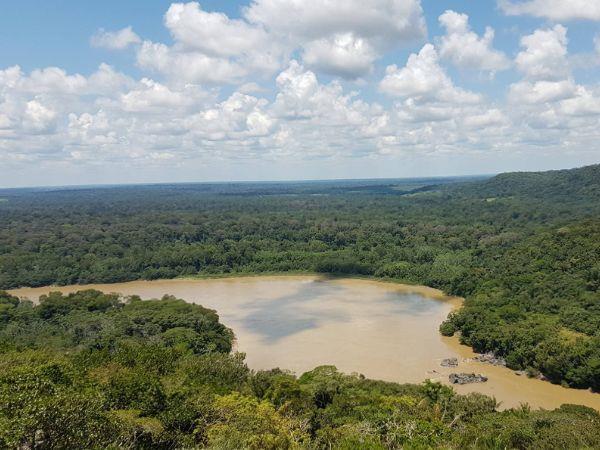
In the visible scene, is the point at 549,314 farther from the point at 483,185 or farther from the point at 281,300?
the point at 483,185

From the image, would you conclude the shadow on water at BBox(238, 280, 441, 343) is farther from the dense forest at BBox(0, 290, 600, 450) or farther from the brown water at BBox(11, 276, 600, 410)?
the dense forest at BBox(0, 290, 600, 450)

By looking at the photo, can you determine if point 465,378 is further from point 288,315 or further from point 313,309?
point 313,309

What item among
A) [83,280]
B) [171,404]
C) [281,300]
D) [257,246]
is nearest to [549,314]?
[281,300]

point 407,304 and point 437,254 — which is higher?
point 437,254

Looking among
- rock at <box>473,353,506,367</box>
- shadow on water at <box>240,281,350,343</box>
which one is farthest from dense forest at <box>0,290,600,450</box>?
shadow on water at <box>240,281,350,343</box>

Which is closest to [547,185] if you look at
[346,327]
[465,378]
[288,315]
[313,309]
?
[313,309]

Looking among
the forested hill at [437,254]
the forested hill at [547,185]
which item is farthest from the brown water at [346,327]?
the forested hill at [547,185]
